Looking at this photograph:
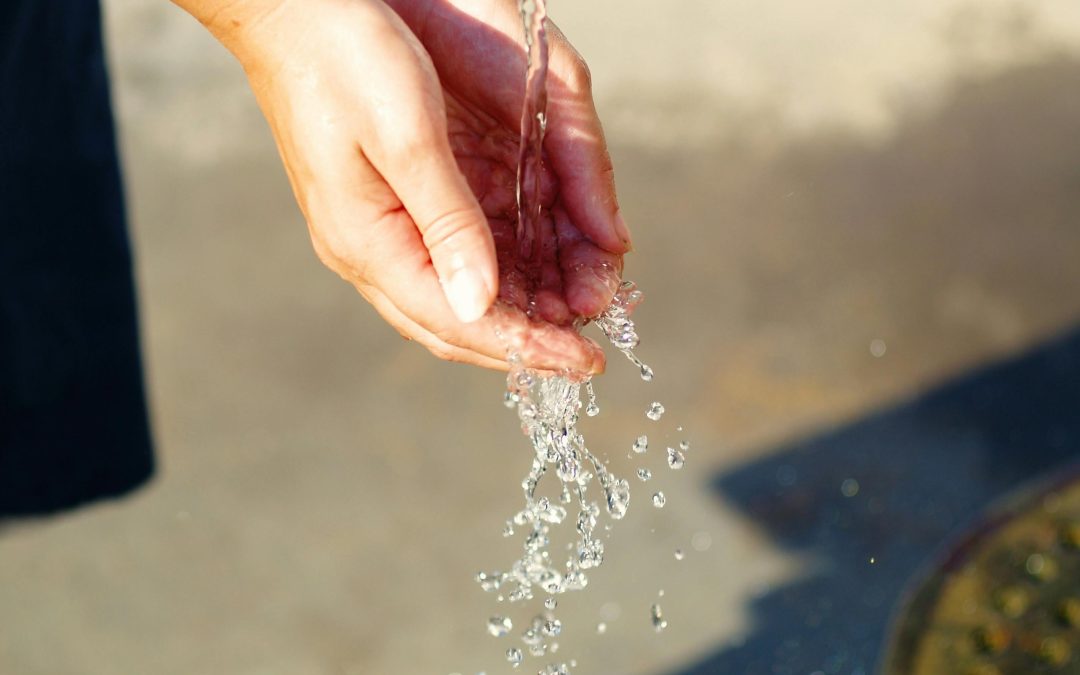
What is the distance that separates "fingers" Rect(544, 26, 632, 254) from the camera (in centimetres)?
132

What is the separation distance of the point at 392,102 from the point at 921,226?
1780mm

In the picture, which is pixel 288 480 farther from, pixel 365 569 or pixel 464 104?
pixel 464 104

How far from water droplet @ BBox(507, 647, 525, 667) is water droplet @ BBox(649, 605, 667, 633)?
0.25 m

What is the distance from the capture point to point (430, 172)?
108 cm

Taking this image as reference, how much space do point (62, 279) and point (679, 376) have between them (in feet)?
4.05

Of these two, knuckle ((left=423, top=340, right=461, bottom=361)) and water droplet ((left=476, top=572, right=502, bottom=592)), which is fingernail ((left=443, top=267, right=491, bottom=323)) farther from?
water droplet ((left=476, top=572, right=502, bottom=592))

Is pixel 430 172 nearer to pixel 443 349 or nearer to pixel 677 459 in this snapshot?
pixel 443 349

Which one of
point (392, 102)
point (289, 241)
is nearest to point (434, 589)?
point (289, 241)

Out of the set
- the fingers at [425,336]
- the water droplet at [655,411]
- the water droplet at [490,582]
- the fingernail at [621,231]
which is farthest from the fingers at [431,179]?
the water droplet at [490,582]

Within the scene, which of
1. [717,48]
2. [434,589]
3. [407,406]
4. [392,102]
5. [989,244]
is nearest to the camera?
[392,102]

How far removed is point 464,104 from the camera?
1.40 metres

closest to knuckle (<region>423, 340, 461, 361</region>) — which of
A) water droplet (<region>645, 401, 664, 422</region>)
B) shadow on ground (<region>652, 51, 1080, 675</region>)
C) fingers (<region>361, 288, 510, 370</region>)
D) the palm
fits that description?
fingers (<region>361, 288, 510, 370</region>)

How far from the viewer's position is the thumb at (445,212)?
1.08 meters

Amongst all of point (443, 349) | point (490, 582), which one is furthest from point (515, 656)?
point (443, 349)
